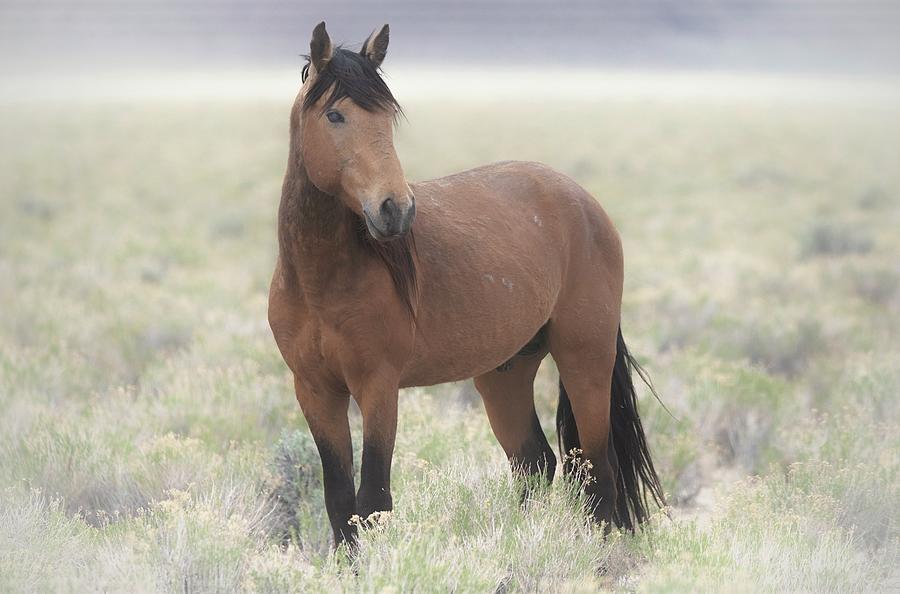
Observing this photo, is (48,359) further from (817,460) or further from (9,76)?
(9,76)

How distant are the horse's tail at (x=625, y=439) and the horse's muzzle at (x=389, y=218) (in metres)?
1.97

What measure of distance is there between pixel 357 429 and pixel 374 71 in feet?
10.1

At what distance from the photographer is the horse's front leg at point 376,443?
3.83 m

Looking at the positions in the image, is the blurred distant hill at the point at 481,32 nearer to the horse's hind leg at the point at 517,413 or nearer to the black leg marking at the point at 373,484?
the horse's hind leg at the point at 517,413

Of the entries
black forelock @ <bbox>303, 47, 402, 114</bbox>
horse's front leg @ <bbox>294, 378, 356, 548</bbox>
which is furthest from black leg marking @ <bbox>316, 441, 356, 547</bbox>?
black forelock @ <bbox>303, 47, 402, 114</bbox>

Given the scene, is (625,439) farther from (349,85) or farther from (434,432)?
(349,85)

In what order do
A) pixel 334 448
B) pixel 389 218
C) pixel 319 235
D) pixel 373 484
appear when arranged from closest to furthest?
1. pixel 389 218
2. pixel 319 235
3. pixel 373 484
4. pixel 334 448

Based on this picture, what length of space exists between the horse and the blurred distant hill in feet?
371

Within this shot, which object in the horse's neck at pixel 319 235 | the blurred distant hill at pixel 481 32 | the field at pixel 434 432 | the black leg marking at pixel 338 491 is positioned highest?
the blurred distant hill at pixel 481 32

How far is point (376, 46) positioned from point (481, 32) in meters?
133

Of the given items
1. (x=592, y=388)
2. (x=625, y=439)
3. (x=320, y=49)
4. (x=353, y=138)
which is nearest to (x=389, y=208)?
(x=353, y=138)

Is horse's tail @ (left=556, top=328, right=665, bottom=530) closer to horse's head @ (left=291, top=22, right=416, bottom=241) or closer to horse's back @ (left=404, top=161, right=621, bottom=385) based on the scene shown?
horse's back @ (left=404, top=161, right=621, bottom=385)

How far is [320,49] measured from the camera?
3631mm

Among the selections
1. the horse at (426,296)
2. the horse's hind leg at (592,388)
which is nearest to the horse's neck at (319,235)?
the horse at (426,296)
